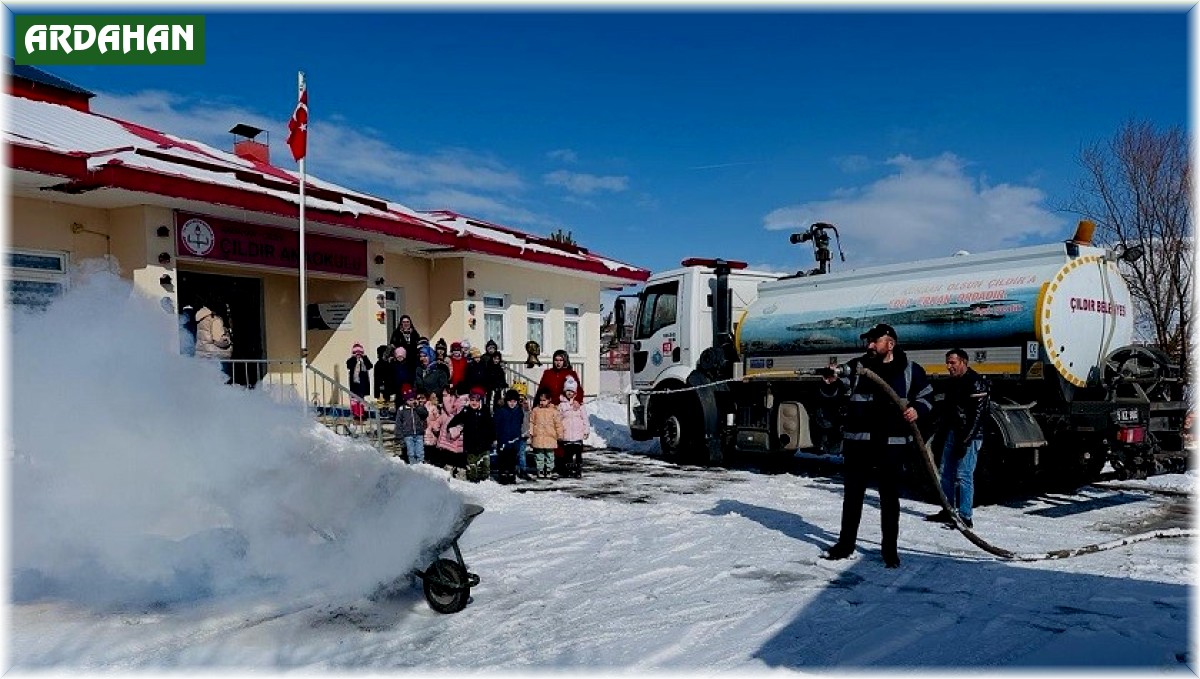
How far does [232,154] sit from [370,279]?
4920 mm

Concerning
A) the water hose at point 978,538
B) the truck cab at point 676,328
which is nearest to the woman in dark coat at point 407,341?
the truck cab at point 676,328

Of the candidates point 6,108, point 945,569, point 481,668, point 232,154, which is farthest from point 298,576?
point 232,154

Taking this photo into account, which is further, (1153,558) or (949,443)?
(949,443)

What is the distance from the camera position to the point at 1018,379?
29.6ft

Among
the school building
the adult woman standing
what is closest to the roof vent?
the school building

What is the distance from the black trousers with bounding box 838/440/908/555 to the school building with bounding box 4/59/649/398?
16.6ft

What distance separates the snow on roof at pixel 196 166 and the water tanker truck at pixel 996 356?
5721 mm

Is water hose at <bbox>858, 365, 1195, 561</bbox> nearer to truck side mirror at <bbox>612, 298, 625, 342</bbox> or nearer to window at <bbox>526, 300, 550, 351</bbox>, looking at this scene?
truck side mirror at <bbox>612, 298, 625, 342</bbox>

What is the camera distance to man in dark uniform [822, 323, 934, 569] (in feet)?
20.0

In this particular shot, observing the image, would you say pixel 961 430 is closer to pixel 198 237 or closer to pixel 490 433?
pixel 490 433

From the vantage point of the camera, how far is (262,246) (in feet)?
41.4

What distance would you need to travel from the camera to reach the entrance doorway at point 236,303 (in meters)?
13.0

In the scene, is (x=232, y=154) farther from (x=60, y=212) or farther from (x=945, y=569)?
(x=945, y=569)

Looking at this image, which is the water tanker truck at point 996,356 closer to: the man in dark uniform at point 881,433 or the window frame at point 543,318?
the man in dark uniform at point 881,433
